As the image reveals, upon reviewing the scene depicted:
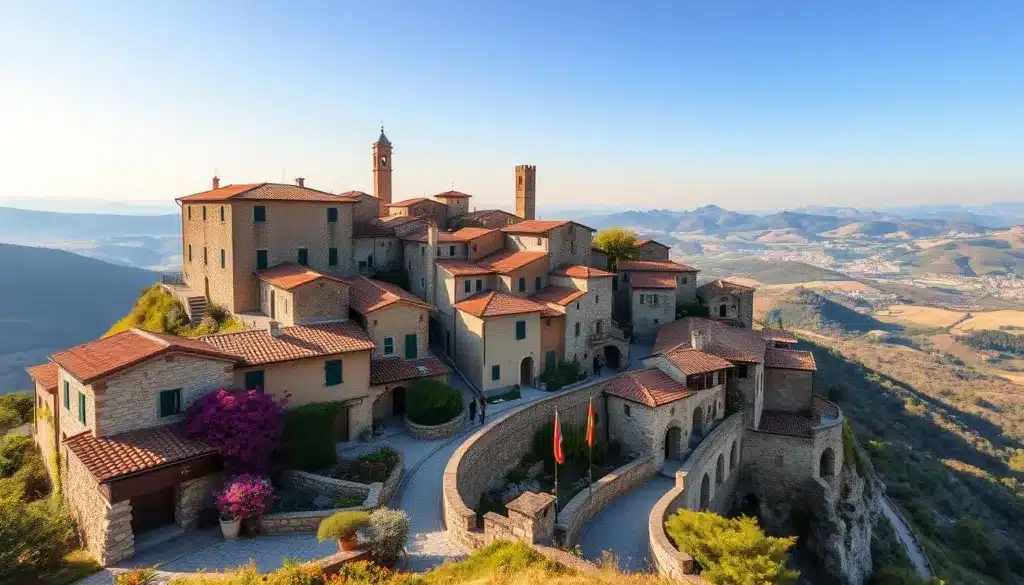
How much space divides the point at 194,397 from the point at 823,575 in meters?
34.2

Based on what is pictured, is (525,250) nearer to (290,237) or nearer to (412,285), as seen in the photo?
(412,285)

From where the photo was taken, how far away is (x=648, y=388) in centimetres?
3020

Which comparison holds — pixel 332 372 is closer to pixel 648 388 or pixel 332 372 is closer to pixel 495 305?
pixel 495 305

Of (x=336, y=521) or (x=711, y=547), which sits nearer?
(x=336, y=521)

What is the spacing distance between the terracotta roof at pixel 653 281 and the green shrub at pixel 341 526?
1258 inches

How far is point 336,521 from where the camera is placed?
623 inches

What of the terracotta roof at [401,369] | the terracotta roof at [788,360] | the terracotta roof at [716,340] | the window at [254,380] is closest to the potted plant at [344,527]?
the window at [254,380]

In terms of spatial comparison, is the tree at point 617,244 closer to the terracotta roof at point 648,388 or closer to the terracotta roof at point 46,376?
the terracotta roof at point 648,388

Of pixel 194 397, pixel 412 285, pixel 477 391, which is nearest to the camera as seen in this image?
pixel 194 397

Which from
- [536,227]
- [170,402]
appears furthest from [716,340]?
[170,402]

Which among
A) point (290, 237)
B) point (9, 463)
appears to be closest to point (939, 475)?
point (290, 237)

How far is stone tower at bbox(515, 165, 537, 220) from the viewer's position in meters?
56.0

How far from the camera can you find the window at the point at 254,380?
23.8m

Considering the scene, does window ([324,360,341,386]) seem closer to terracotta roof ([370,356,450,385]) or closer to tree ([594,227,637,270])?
terracotta roof ([370,356,450,385])
